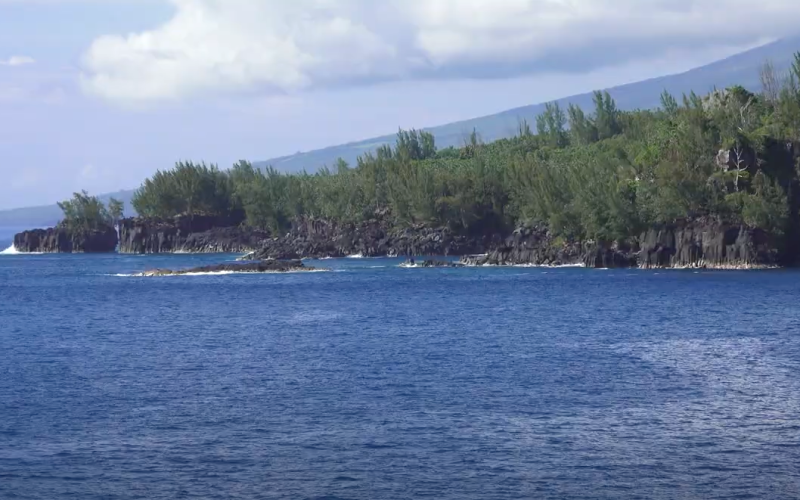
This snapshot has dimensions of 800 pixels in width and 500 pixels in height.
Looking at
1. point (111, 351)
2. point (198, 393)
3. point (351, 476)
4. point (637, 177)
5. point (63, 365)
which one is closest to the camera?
point (351, 476)

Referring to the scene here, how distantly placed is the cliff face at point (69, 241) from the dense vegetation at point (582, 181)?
7.95 meters

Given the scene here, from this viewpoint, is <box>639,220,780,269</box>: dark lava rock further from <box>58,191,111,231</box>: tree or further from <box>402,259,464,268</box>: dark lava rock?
<box>58,191,111,231</box>: tree

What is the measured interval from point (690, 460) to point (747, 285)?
53539 millimetres

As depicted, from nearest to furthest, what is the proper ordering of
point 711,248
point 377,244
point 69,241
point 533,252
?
point 711,248 → point 533,252 → point 377,244 → point 69,241

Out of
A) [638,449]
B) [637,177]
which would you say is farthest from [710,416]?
[637,177]

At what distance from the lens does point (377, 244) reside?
149 metres

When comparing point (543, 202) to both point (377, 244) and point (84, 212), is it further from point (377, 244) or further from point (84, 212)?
point (84, 212)

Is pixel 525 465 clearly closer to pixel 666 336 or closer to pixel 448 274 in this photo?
pixel 666 336

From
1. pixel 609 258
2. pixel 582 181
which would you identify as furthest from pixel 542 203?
pixel 609 258

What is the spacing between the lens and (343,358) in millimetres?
51500

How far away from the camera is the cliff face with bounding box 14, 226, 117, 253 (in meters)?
187

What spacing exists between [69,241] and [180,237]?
1858cm

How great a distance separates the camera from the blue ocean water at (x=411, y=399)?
30.3 meters

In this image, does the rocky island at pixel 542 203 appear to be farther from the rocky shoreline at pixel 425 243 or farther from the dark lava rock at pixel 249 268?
the dark lava rock at pixel 249 268
